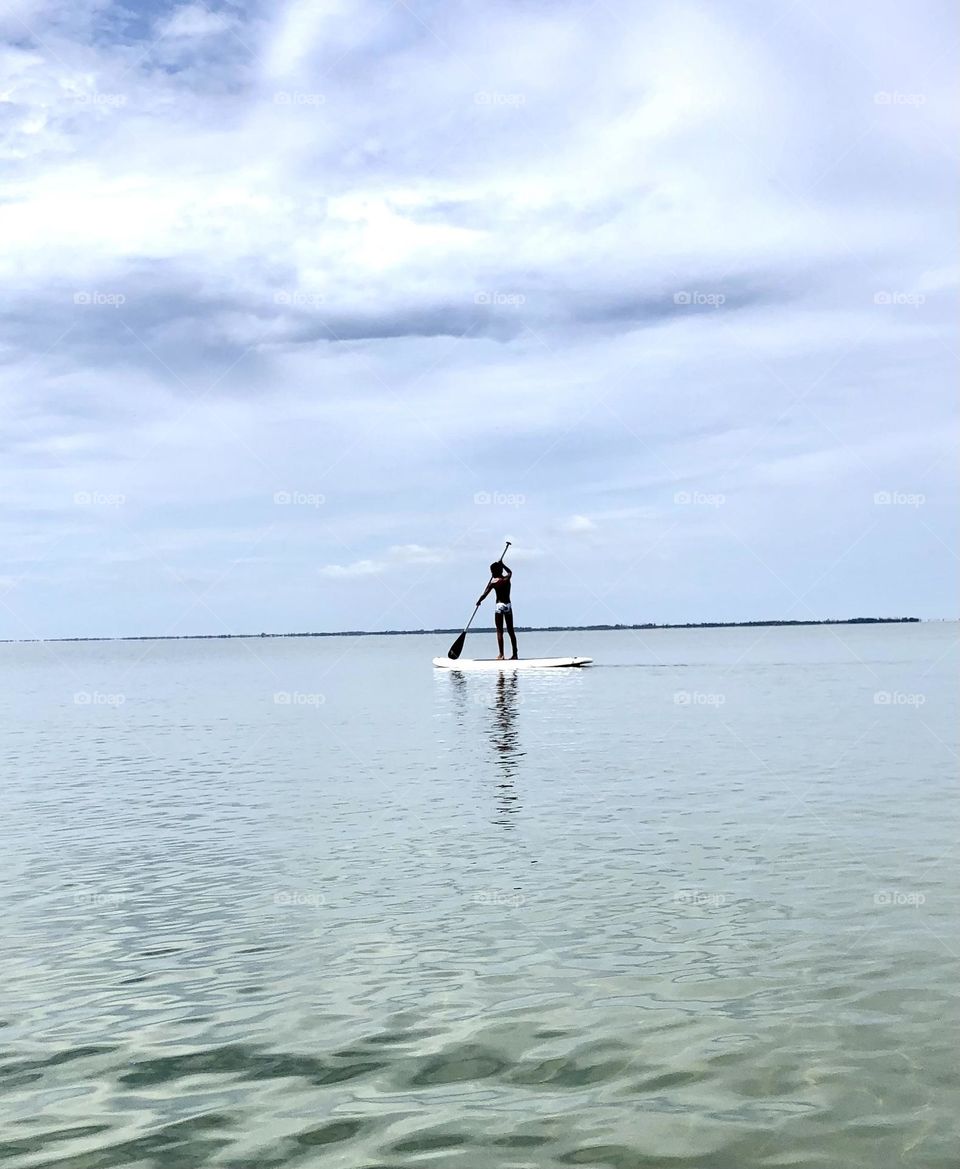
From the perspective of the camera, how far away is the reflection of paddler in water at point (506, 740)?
17.3 metres

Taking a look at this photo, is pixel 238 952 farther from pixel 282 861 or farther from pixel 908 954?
pixel 908 954

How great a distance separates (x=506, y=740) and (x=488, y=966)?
16.3 metres

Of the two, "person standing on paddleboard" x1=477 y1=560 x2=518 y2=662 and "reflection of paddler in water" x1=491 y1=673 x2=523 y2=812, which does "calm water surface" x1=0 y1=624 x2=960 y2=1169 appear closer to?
"reflection of paddler in water" x1=491 y1=673 x2=523 y2=812

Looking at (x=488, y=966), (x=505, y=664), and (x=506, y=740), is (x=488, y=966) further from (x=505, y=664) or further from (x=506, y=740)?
(x=505, y=664)

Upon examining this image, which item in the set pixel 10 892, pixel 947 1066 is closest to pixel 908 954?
pixel 947 1066

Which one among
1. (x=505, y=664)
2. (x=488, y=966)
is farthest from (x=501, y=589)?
(x=488, y=966)

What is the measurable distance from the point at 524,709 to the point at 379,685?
18.2 m

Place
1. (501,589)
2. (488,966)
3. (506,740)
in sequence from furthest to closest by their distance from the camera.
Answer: (501,589) < (506,740) < (488,966)

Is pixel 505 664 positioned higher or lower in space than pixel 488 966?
higher

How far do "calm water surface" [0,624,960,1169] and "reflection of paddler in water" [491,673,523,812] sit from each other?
27 centimetres

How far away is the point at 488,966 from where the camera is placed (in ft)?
29.9

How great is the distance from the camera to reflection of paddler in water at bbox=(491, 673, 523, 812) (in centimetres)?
1725

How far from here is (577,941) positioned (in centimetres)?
973

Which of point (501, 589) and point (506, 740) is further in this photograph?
point (501, 589)
